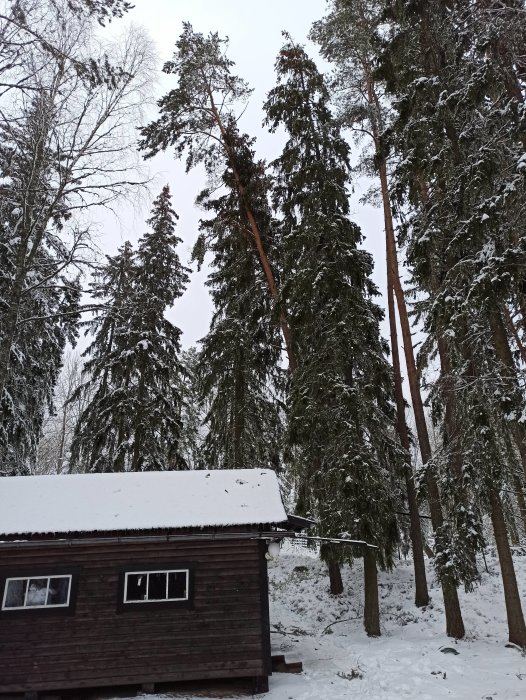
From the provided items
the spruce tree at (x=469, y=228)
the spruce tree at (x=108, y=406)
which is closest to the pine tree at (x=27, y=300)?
the spruce tree at (x=108, y=406)

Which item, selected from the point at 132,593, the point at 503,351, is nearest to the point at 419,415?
the point at 503,351

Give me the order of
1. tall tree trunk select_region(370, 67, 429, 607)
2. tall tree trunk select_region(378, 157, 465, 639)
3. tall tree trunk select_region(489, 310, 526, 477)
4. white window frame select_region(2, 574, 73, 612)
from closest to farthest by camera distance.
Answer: tall tree trunk select_region(489, 310, 526, 477) → white window frame select_region(2, 574, 73, 612) → tall tree trunk select_region(378, 157, 465, 639) → tall tree trunk select_region(370, 67, 429, 607)

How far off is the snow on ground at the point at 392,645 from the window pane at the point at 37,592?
302cm

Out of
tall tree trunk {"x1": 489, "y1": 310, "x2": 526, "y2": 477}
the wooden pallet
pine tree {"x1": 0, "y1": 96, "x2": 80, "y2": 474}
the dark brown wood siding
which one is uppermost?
pine tree {"x1": 0, "y1": 96, "x2": 80, "y2": 474}

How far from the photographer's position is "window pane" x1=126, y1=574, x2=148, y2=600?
381 inches

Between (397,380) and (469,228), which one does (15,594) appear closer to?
(397,380)

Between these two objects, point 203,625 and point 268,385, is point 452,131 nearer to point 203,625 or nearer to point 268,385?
point 268,385

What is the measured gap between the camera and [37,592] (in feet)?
31.3

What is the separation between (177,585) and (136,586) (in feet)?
2.76

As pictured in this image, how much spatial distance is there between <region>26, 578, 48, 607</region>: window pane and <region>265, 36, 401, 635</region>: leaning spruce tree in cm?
624

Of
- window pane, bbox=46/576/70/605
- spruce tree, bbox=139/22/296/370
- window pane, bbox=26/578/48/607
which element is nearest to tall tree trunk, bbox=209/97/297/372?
spruce tree, bbox=139/22/296/370

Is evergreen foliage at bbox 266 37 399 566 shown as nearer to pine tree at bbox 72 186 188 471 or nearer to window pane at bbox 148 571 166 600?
window pane at bbox 148 571 166 600

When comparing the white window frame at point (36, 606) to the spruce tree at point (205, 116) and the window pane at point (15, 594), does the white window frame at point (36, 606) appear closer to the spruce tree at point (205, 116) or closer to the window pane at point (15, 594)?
the window pane at point (15, 594)

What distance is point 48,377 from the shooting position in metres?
15.8
